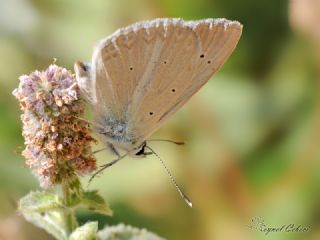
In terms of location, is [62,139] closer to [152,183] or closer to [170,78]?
[170,78]

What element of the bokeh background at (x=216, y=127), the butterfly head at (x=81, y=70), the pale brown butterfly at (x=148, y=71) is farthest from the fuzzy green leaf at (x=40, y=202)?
the bokeh background at (x=216, y=127)

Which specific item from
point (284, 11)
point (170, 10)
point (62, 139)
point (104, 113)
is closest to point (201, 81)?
point (104, 113)

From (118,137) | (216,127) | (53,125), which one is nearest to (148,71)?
(118,137)

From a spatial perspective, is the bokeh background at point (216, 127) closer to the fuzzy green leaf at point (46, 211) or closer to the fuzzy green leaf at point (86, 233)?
the fuzzy green leaf at point (46, 211)

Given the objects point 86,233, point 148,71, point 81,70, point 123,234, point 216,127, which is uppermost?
point 81,70

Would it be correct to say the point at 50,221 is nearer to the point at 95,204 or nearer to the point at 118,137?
the point at 95,204

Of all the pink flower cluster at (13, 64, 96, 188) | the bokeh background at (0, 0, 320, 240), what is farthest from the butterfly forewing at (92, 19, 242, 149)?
the bokeh background at (0, 0, 320, 240)
